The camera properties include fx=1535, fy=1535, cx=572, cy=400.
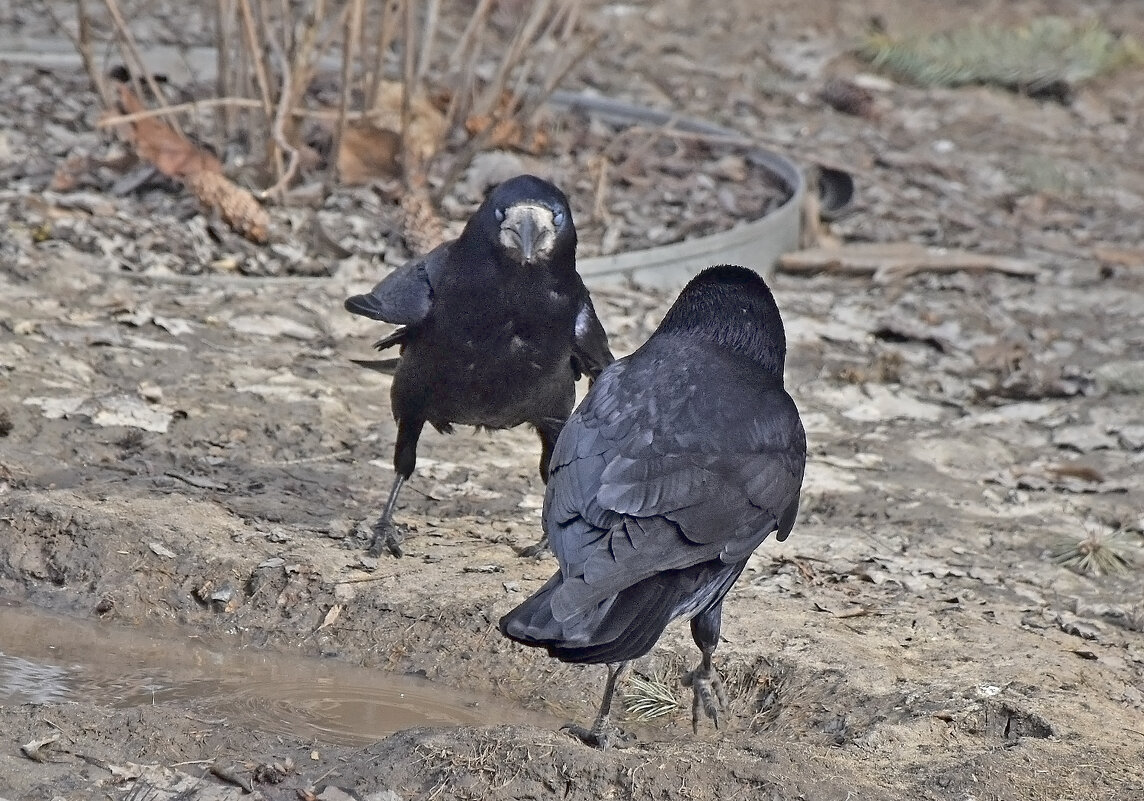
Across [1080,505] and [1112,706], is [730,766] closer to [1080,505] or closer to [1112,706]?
[1112,706]

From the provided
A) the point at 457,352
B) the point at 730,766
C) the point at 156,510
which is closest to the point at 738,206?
the point at 457,352

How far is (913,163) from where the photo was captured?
10.7m

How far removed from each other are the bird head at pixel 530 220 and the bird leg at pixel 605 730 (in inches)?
57.5

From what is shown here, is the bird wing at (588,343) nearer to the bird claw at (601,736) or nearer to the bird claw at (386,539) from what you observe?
the bird claw at (386,539)

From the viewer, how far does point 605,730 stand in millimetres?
4117

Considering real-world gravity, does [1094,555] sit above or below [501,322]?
below

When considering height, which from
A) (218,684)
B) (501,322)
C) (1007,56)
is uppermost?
(1007,56)

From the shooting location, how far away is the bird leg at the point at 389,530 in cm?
515

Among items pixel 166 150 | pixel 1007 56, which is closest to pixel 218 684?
pixel 166 150

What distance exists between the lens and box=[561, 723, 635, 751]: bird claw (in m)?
4.04

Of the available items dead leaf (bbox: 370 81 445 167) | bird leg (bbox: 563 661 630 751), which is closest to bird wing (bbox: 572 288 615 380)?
bird leg (bbox: 563 661 630 751)

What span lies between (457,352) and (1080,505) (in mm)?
2638

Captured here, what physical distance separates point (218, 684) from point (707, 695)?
4.63 feet

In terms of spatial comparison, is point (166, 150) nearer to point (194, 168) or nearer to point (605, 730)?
point (194, 168)
